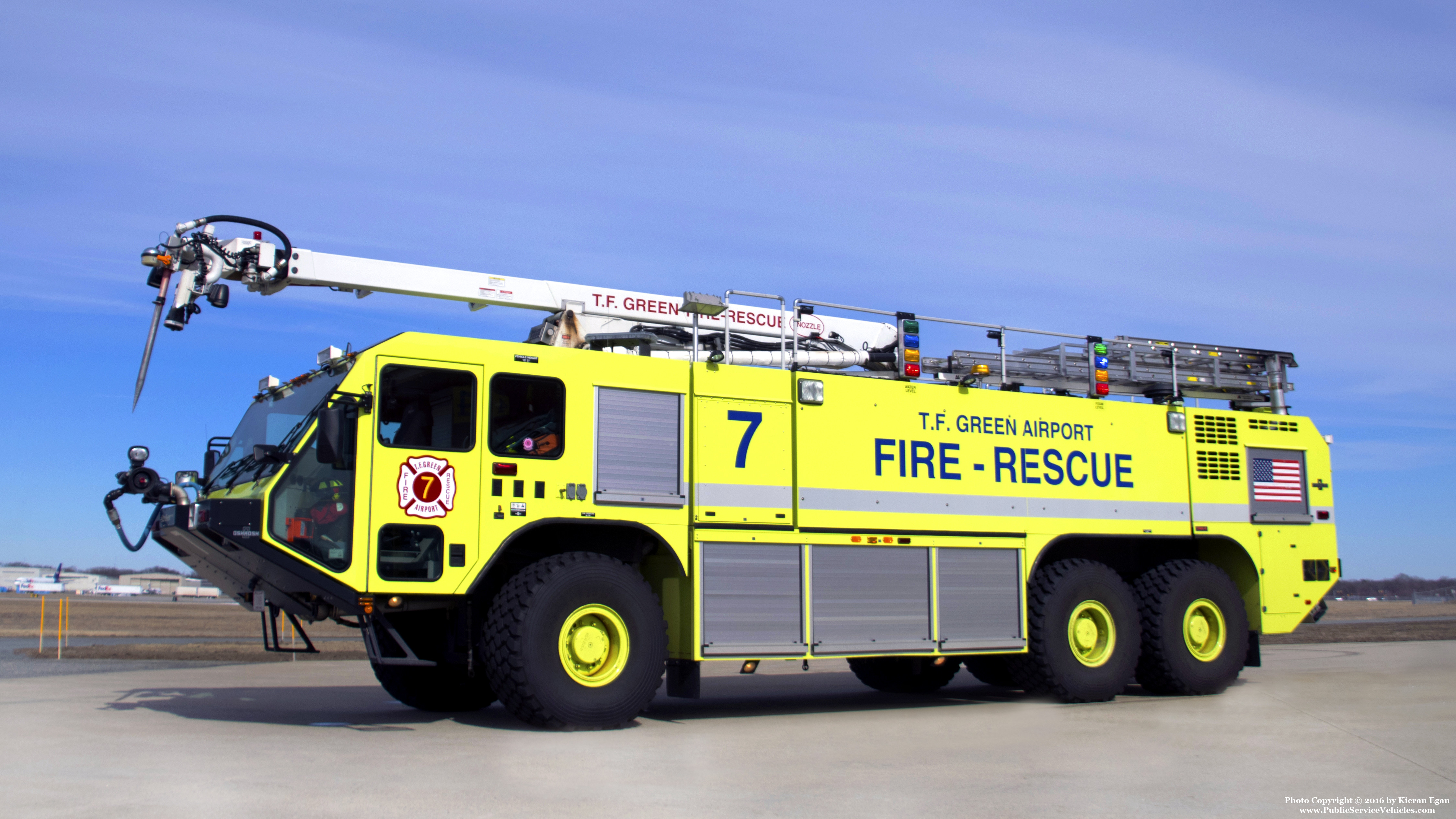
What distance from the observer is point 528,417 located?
9.85 metres

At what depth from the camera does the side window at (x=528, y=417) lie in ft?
31.7

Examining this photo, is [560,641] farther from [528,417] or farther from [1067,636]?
[1067,636]

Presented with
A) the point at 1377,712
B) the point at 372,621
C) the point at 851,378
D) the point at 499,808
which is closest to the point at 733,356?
the point at 851,378

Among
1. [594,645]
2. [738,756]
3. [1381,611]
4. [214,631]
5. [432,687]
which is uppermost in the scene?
[594,645]

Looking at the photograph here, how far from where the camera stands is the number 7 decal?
35.2 feet

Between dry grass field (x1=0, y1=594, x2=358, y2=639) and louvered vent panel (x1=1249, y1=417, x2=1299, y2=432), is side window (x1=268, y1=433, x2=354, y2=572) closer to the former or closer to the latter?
louvered vent panel (x1=1249, y1=417, x2=1299, y2=432)

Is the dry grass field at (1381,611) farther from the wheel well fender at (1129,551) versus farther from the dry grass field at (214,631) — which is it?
the wheel well fender at (1129,551)

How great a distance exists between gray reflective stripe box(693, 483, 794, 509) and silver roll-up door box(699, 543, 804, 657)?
0.40 m

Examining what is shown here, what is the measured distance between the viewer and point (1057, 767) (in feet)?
25.8

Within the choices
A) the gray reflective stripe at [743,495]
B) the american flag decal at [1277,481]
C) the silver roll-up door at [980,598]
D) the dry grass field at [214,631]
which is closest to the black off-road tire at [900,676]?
the silver roll-up door at [980,598]

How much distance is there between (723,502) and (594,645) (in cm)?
191

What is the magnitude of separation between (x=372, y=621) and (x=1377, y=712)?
390 inches

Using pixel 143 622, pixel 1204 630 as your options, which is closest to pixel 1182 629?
pixel 1204 630

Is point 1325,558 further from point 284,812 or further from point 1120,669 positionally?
point 284,812
